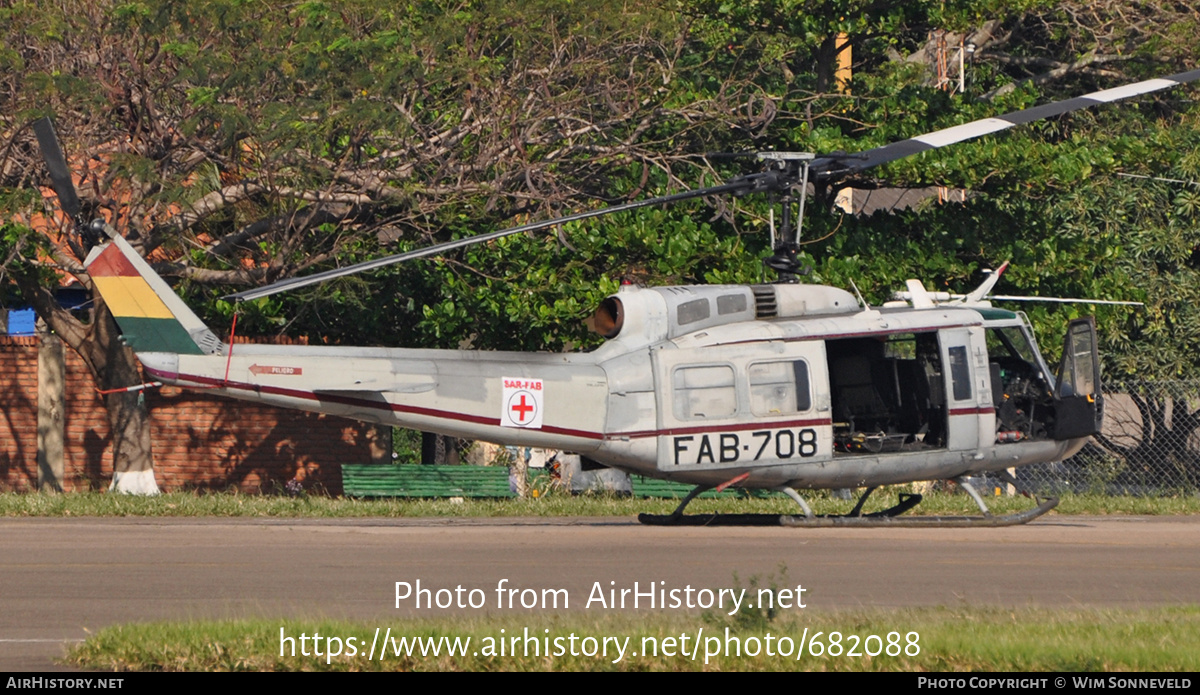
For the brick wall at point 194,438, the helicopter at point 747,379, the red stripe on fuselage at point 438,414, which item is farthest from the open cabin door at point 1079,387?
the brick wall at point 194,438

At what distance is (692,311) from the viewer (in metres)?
14.8

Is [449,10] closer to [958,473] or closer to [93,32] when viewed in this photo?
[93,32]

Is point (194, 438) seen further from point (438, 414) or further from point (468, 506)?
point (438, 414)

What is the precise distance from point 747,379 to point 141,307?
6.27 m

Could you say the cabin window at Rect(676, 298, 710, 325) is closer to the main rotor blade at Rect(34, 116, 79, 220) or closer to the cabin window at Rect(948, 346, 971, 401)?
the cabin window at Rect(948, 346, 971, 401)

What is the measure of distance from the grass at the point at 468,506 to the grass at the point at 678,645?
9.50 meters

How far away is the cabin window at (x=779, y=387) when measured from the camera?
14.6 m

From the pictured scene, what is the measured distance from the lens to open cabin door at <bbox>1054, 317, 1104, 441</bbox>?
15.7 meters

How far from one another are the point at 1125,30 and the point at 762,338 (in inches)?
561

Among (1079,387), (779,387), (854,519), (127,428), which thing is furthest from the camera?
(127,428)

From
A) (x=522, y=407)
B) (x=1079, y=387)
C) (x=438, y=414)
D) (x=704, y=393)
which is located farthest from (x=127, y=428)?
(x=1079, y=387)

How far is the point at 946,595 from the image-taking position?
32.9ft

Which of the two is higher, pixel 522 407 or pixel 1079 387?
pixel 522 407

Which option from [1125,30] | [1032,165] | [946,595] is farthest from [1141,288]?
[946,595]
